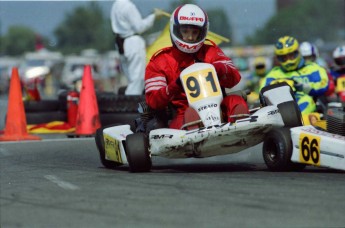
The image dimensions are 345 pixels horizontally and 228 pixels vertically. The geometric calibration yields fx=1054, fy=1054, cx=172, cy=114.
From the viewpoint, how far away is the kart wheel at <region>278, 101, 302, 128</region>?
28.0 ft

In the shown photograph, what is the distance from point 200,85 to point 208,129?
1.97 feet

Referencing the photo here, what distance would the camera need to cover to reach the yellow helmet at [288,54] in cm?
1252

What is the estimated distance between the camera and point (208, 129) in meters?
8.12

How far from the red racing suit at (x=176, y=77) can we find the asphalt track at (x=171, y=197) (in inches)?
21.7

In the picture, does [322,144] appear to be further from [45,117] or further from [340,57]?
[45,117]

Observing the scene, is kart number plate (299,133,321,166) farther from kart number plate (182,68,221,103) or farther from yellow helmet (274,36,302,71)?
yellow helmet (274,36,302,71)

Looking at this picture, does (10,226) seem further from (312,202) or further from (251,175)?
(251,175)

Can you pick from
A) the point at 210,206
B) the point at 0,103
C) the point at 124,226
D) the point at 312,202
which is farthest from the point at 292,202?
the point at 0,103

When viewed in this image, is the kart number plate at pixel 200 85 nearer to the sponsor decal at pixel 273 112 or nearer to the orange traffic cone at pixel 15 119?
the sponsor decal at pixel 273 112

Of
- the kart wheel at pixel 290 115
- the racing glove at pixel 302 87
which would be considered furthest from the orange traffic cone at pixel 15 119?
the kart wheel at pixel 290 115

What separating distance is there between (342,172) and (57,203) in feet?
8.99

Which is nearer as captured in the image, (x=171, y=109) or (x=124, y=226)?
(x=124, y=226)

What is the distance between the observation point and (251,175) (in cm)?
800

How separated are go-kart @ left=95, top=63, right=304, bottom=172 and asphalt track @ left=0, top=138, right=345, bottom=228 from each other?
173 mm
